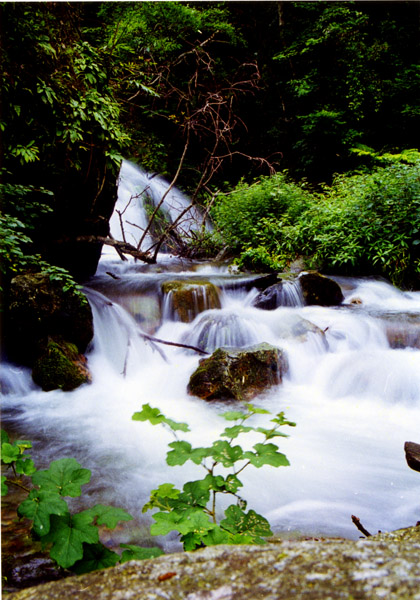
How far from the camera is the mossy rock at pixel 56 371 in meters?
4.15

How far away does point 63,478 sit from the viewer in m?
1.33

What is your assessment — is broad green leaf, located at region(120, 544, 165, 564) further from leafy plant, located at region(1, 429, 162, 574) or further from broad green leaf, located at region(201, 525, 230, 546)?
broad green leaf, located at region(201, 525, 230, 546)

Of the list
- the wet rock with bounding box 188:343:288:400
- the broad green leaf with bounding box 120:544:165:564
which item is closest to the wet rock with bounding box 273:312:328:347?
the wet rock with bounding box 188:343:288:400

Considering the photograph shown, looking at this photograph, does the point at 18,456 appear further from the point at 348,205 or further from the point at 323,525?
the point at 348,205

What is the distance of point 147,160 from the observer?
1172 cm

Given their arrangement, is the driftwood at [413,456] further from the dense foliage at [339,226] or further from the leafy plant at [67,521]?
the dense foliage at [339,226]

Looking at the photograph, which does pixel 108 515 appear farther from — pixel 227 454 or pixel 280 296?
pixel 280 296

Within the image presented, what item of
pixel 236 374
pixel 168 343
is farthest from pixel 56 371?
pixel 236 374

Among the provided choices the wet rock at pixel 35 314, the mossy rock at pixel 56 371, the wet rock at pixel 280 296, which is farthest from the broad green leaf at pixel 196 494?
the wet rock at pixel 280 296

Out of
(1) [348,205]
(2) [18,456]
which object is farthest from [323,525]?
(1) [348,205]

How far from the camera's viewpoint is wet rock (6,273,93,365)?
4.26 metres

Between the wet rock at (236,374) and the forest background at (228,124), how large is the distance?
6.05 feet

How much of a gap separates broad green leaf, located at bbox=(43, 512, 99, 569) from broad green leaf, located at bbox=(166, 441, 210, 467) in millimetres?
314

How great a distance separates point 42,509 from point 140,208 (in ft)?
33.0
